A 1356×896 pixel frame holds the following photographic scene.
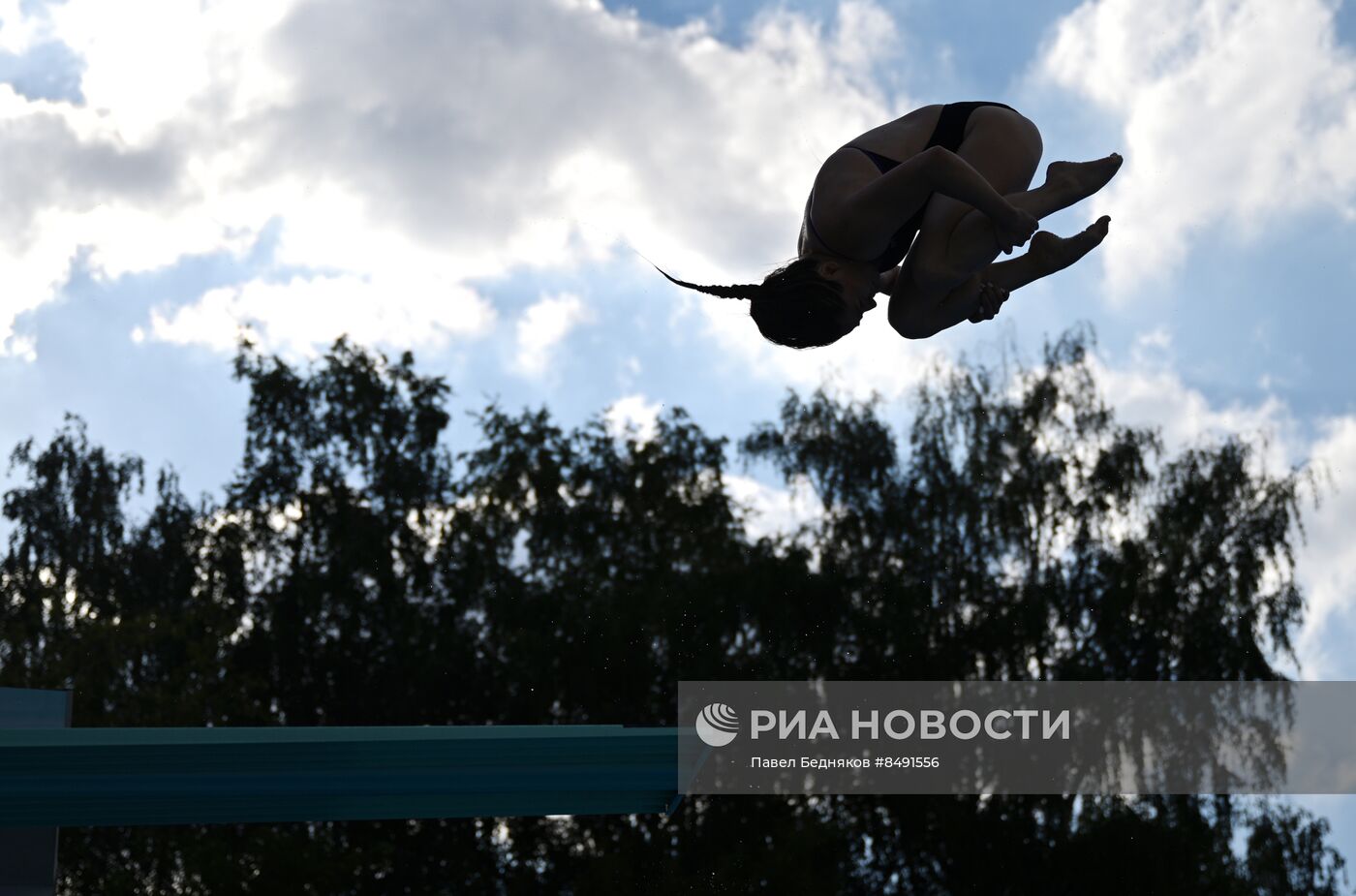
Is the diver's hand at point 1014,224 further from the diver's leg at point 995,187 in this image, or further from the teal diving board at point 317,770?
the teal diving board at point 317,770

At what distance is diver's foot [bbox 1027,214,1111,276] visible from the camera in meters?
3.40

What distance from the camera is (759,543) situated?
20.4m

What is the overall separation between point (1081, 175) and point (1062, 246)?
19 cm

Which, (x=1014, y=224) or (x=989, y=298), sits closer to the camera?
(x=1014, y=224)

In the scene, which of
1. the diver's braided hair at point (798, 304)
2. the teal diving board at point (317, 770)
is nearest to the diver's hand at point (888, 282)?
the diver's braided hair at point (798, 304)

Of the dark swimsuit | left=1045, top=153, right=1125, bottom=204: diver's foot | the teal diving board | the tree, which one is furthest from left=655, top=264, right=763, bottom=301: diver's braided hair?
the tree

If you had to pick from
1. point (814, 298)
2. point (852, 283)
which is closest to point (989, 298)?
point (852, 283)

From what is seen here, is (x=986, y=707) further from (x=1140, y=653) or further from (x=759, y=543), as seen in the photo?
(x=759, y=543)

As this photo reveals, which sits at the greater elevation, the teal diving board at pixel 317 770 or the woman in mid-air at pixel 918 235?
the woman in mid-air at pixel 918 235

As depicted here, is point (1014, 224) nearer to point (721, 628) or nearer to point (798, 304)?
point (798, 304)

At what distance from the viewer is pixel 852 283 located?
340cm

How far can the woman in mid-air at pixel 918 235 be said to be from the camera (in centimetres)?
326

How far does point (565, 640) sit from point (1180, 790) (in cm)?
911

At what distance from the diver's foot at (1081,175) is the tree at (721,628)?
1586 centimetres
